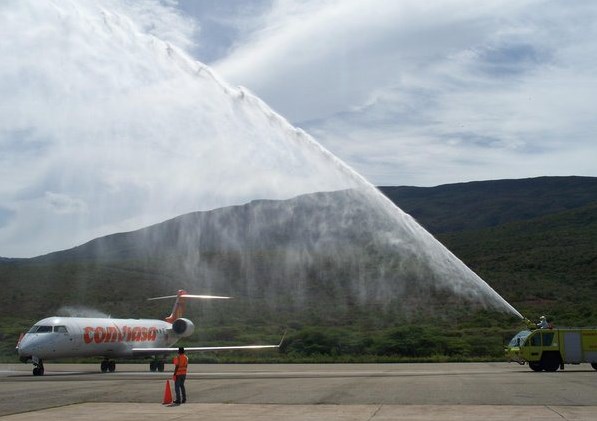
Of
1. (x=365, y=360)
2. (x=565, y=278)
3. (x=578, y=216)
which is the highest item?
(x=578, y=216)

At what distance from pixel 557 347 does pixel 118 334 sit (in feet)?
79.1

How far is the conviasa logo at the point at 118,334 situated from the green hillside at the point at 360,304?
7.74 metres

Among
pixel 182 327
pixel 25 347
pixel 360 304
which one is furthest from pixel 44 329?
pixel 360 304

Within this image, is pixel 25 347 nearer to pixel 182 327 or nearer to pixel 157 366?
pixel 157 366

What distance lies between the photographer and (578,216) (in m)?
127

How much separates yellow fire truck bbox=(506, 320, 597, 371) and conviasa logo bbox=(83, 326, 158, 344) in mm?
22395

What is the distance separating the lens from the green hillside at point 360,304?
52.1m

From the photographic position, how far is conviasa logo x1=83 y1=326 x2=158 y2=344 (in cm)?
4114

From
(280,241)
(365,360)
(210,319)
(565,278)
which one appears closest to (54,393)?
(365,360)

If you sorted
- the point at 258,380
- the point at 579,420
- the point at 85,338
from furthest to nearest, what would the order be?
the point at 85,338
the point at 258,380
the point at 579,420

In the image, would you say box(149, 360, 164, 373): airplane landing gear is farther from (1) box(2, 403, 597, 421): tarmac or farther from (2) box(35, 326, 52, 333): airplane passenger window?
(1) box(2, 403, 597, 421): tarmac

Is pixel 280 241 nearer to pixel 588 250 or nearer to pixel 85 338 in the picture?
pixel 588 250

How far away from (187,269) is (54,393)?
8525 cm

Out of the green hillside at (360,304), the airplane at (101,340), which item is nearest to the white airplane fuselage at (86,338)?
the airplane at (101,340)
